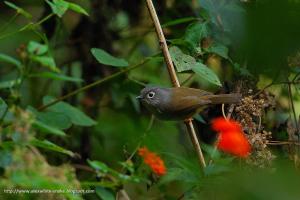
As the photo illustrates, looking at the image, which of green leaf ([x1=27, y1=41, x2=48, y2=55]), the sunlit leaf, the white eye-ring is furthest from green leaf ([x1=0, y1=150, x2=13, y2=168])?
the white eye-ring

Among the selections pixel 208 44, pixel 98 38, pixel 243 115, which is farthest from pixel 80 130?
pixel 243 115

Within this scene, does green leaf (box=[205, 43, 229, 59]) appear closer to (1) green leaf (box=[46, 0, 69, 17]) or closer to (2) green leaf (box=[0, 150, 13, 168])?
(1) green leaf (box=[46, 0, 69, 17])

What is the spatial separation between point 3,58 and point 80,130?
2.45 metres

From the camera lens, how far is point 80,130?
480cm

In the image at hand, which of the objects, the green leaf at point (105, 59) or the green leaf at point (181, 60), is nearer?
the green leaf at point (181, 60)

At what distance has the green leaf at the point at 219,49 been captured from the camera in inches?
133

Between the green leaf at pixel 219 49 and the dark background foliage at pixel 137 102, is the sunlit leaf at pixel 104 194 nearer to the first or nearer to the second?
the dark background foliage at pixel 137 102

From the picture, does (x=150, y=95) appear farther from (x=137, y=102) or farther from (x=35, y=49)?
(x=35, y=49)

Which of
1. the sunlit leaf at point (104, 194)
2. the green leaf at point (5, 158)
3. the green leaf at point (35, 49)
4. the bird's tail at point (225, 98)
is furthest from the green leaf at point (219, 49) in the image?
the green leaf at point (35, 49)

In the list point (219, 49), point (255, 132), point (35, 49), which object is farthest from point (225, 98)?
point (35, 49)

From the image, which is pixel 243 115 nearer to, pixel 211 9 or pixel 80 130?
pixel 211 9

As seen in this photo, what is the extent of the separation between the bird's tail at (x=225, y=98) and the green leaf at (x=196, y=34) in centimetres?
35

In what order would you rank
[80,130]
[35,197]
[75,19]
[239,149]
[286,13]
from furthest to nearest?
[75,19] < [80,130] < [35,197] < [239,149] < [286,13]

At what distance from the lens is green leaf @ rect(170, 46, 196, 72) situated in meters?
3.08
